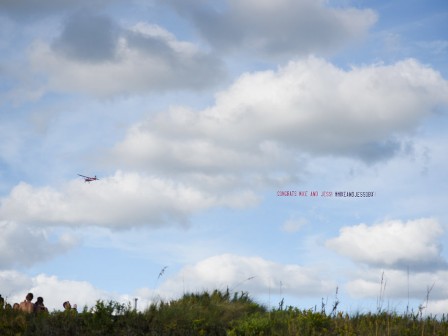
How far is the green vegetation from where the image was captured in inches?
589

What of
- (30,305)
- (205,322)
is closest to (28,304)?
(30,305)

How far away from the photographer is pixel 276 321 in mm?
15797

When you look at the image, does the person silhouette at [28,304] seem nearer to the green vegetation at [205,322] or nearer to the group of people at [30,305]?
the group of people at [30,305]

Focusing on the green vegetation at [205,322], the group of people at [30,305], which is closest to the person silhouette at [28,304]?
the group of people at [30,305]

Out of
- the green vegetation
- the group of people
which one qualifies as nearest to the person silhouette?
the group of people

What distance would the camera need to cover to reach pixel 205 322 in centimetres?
1605

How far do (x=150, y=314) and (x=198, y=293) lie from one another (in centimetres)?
353

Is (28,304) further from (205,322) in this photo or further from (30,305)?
(205,322)

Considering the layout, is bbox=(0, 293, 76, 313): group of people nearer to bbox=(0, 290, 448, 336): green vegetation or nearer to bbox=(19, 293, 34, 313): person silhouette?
bbox=(19, 293, 34, 313): person silhouette

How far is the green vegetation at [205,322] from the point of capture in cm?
1497

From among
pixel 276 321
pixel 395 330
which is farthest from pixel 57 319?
pixel 395 330

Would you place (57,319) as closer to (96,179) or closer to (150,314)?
(150,314)

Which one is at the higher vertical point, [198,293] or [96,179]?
[96,179]

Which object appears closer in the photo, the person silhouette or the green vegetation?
the green vegetation
